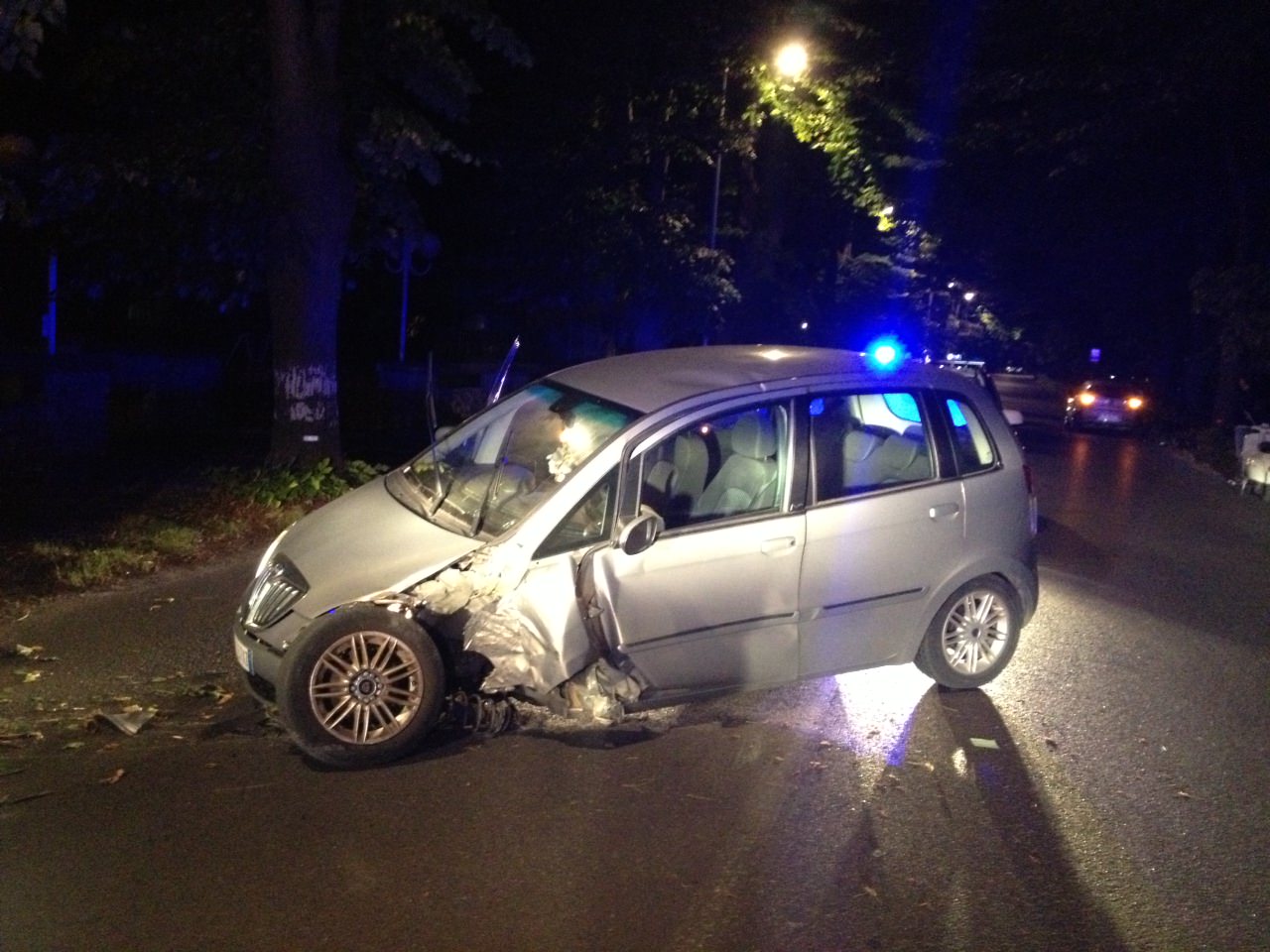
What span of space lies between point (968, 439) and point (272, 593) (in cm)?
368

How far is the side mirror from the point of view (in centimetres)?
554

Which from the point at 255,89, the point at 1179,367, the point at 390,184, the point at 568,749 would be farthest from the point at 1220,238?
the point at 568,749

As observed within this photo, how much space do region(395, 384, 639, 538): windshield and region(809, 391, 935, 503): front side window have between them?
981 mm

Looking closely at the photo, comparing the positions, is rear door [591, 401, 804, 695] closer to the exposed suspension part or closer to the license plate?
the exposed suspension part

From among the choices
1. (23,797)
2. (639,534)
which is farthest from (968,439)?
(23,797)

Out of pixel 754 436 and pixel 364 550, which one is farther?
→ pixel 754 436

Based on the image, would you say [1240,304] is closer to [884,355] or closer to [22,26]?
[884,355]

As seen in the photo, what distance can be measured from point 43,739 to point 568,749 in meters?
2.39

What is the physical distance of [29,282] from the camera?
16.0 m

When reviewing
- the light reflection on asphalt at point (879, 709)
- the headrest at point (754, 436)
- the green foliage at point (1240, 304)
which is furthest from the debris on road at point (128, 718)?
the green foliage at point (1240, 304)

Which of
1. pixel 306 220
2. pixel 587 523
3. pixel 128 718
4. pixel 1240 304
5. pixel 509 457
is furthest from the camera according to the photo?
pixel 1240 304

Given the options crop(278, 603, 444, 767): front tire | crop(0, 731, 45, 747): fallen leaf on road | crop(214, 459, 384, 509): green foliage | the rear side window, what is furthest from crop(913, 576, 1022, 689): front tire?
crop(214, 459, 384, 509): green foliage

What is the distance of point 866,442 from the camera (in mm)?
6465

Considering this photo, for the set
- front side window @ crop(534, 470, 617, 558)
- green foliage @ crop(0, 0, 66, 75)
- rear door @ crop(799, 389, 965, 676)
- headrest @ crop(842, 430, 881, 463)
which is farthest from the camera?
green foliage @ crop(0, 0, 66, 75)
